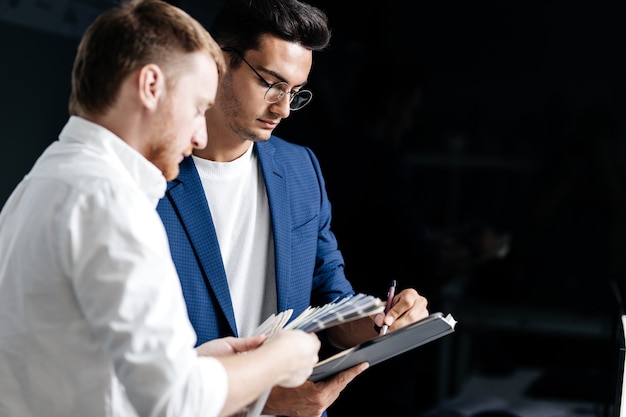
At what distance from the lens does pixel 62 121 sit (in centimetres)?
179

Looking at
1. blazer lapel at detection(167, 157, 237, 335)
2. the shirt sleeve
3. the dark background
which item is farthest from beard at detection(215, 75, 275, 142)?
the dark background

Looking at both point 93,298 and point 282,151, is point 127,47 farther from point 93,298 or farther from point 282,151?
point 282,151

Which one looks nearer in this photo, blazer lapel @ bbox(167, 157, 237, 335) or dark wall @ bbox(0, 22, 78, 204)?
blazer lapel @ bbox(167, 157, 237, 335)

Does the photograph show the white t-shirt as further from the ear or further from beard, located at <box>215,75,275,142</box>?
the ear

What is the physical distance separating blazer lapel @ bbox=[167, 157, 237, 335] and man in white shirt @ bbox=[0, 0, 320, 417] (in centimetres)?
41

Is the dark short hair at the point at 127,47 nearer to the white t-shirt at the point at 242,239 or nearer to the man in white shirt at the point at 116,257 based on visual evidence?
the man in white shirt at the point at 116,257

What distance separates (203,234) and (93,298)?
571mm

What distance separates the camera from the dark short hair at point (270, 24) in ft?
5.08

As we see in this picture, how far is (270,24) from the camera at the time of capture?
1.55 m

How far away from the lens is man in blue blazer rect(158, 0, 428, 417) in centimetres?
143

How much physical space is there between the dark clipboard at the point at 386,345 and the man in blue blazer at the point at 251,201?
0.18 m

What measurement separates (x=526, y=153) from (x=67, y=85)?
9.28 feet

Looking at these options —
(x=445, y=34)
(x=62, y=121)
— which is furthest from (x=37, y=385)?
(x=445, y=34)

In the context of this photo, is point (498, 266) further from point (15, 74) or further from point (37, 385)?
point (37, 385)
